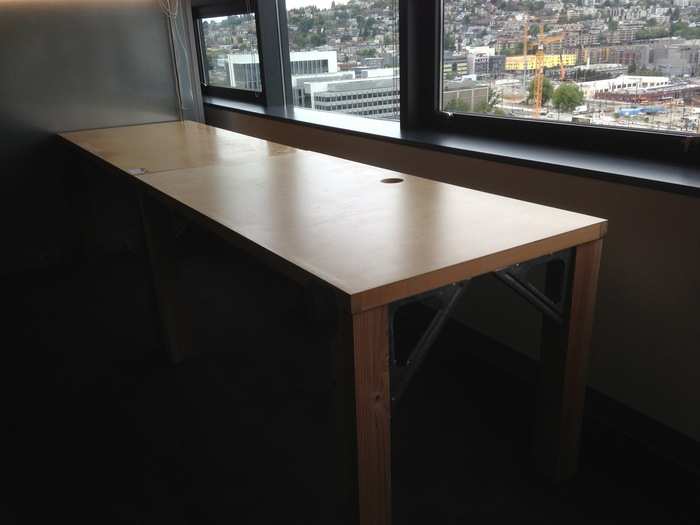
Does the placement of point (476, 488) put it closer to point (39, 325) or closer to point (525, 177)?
point (525, 177)

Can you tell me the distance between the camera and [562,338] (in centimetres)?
148

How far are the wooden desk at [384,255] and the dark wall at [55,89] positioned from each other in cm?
163

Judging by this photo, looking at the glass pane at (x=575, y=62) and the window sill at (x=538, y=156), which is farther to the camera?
A: the glass pane at (x=575, y=62)

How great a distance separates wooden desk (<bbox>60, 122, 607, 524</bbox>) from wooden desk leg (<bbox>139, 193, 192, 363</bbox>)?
22 cm

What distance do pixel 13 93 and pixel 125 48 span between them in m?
0.64

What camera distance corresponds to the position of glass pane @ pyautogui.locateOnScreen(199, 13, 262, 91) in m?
3.79

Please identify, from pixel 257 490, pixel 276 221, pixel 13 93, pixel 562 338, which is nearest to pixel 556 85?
pixel 562 338

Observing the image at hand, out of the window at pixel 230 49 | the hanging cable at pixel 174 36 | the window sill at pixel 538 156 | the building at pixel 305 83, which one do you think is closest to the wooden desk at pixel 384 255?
the window sill at pixel 538 156

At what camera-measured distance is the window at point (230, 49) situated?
12.4 feet

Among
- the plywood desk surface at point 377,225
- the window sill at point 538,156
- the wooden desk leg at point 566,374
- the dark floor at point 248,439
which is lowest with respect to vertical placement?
the dark floor at point 248,439

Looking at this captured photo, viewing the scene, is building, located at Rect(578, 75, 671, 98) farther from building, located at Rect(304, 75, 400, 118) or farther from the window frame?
the window frame

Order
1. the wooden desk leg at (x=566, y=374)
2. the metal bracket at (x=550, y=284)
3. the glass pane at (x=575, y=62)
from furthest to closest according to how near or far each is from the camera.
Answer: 1. the glass pane at (x=575, y=62)
2. the wooden desk leg at (x=566, y=374)
3. the metal bracket at (x=550, y=284)

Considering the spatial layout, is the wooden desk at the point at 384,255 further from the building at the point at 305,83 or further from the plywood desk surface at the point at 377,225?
the building at the point at 305,83

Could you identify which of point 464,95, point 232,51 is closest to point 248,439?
point 464,95
